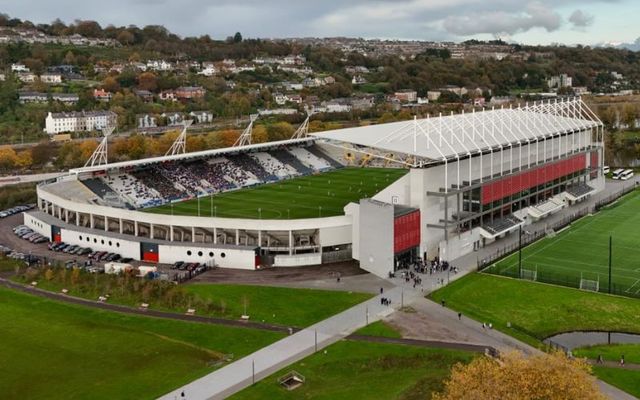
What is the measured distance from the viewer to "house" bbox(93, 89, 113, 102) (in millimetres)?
138375

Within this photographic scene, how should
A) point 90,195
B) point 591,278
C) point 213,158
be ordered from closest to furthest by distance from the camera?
1. point 591,278
2. point 90,195
3. point 213,158

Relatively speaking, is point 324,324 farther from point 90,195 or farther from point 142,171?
point 142,171

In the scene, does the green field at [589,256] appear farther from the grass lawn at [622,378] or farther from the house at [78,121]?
the house at [78,121]

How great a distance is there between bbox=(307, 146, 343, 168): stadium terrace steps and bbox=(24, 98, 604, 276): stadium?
528 inches

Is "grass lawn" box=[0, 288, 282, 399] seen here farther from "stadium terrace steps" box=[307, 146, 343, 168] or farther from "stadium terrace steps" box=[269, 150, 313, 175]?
"stadium terrace steps" box=[307, 146, 343, 168]

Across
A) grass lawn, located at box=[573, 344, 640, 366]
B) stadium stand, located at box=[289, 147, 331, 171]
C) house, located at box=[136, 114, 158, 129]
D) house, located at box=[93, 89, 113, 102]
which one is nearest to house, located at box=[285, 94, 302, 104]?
house, located at box=[93, 89, 113, 102]

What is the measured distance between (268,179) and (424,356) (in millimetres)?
52432

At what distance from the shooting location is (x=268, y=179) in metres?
83.1

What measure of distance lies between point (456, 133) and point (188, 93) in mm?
102009

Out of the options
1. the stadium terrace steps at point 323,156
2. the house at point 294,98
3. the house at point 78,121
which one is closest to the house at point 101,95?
the house at point 78,121

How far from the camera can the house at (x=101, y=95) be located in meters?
138

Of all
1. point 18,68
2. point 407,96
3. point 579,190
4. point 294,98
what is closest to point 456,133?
point 579,190

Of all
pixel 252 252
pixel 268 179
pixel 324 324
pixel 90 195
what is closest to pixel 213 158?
pixel 268 179

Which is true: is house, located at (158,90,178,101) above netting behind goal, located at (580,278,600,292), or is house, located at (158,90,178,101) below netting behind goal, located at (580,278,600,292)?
above
